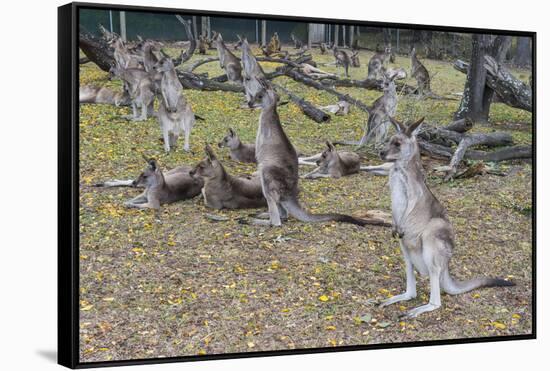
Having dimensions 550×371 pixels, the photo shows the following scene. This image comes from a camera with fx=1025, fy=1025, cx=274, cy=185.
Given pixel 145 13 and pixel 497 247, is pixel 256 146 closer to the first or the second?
pixel 145 13

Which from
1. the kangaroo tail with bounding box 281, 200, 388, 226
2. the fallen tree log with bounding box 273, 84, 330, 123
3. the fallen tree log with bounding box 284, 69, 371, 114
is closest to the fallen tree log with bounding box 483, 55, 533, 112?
the fallen tree log with bounding box 284, 69, 371, 114

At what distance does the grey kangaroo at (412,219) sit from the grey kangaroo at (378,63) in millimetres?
537

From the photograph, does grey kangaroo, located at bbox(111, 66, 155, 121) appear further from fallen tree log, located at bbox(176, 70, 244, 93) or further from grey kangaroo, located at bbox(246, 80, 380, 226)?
grey kangaroo, located at bbox(246, 80, 380, 226)

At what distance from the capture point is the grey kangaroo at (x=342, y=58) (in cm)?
946

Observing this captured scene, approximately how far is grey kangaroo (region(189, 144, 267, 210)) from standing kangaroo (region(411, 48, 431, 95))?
2.10 meters

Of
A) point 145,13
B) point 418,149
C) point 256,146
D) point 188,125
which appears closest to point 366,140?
point 418,149

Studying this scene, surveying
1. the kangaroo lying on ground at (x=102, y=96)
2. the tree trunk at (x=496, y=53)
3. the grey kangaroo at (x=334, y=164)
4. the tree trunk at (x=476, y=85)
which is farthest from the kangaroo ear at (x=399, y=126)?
the kangaroo lying on ground at (x=102, y=96)

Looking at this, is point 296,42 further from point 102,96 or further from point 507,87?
point 507,87

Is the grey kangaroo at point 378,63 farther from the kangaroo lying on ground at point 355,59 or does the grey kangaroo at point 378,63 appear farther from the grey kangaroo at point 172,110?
the grey kangaroo at point 172,110

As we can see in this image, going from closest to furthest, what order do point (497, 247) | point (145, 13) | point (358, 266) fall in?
point (145, 13) < point (358, 266) < point (497, 247)

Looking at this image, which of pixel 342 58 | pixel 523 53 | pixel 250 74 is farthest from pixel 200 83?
pixel 523 53

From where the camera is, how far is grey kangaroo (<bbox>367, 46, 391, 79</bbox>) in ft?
31.9

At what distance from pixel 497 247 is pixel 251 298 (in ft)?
8.83

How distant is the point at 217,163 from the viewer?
30.0ft
